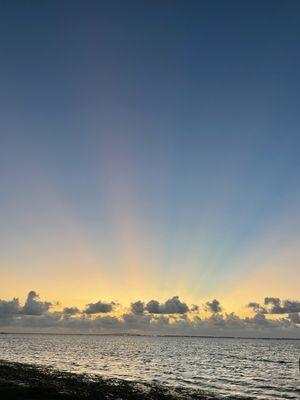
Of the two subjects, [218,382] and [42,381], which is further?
[218,382]

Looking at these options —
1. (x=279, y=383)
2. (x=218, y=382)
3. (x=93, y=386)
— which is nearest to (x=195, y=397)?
(x=93, y=386)

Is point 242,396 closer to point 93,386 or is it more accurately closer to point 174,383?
point 174,383

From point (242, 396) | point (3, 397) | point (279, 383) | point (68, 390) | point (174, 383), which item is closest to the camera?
point (3, 397)

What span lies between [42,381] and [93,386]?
21.4ft

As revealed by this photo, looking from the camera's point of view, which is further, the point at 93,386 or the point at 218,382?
the point at 218,382

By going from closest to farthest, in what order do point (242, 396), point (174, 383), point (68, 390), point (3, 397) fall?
point (3, 397) < point (68, 390) < point (242, 396) < point (174, 383)

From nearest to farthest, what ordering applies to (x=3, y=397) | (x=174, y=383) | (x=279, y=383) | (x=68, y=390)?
(x=3, y=397) < (x=68, y=390) < (x=174, y=383) < (x=279, y=383)

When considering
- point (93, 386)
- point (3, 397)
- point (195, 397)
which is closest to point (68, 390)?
point (93, 386)

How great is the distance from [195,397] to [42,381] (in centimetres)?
1835

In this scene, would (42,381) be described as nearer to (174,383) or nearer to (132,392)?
(132,392)

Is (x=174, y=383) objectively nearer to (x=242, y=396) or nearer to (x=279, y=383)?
(x=242, y=396)

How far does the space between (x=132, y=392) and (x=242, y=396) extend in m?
12.7

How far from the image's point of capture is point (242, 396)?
4488 centimetres

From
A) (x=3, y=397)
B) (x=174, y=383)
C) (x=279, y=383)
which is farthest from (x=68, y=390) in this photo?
(x=279, y=383)
